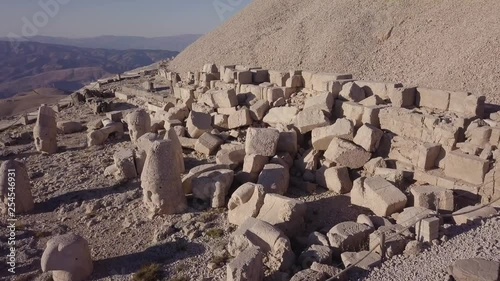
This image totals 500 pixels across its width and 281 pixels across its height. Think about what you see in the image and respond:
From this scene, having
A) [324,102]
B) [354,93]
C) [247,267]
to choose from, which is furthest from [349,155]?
[247,267]

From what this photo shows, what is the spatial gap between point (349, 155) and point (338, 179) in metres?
0.81

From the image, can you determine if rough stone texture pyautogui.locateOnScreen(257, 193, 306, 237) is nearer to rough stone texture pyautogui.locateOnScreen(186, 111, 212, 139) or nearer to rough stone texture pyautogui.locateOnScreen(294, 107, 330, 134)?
rough stone texture pyautogui.locateOnScreen(294, 107, 330, 134)

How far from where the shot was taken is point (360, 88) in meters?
11.1

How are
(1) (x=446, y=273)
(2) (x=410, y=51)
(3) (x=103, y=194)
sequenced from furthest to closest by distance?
(2) (x=410, y=51) < (3) (x=103, y=194) < (1) (x=446, y=273)

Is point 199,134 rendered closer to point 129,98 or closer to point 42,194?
point 42,194

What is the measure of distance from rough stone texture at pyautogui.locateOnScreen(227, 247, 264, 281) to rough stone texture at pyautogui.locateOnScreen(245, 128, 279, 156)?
3943 millimetres

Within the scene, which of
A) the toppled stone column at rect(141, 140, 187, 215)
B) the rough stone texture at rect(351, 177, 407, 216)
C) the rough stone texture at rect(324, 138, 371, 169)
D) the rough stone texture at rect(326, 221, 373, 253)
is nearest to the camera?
the rough stone texture at rect(326, 221, 373, 253)

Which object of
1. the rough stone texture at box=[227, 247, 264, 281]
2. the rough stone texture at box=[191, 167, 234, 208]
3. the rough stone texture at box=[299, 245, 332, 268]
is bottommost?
the rough stone texture at box=[299, 245, 332, 268]

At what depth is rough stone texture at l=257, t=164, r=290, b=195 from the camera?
8.91m

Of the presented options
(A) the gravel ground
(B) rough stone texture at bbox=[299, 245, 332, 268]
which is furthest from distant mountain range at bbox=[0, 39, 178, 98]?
(A) the gravel ground

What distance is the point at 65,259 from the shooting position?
22.2 ft

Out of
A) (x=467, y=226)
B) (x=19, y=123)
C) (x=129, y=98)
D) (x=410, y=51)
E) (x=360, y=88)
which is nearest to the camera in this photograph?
(x=467, y=226)

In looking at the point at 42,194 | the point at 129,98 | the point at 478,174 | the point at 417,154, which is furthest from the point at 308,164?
the point at 129,98

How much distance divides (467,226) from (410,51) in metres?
14.8
